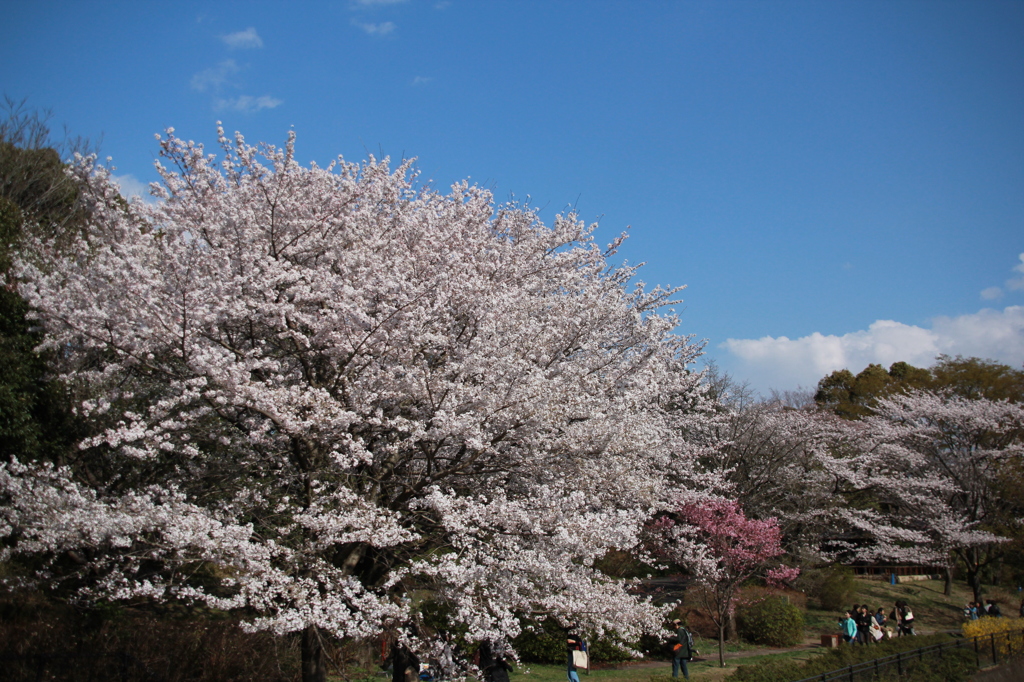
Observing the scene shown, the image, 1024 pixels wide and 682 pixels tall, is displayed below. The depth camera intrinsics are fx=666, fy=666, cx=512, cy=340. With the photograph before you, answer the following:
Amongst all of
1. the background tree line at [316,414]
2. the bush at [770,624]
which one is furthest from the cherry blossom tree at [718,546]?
the background tree line at [316,414]

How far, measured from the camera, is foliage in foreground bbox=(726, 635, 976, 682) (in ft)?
33.5

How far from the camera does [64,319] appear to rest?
7422mm

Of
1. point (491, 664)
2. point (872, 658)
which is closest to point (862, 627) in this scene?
point (872, 658)

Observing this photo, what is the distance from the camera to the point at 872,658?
474 inches

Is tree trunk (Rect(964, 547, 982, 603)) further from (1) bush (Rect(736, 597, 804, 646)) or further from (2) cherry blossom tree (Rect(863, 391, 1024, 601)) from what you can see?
(1) bush (Rect(736, 597, 804, 646))

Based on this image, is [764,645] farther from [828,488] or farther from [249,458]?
[249,458]

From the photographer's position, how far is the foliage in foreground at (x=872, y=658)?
10211 mm

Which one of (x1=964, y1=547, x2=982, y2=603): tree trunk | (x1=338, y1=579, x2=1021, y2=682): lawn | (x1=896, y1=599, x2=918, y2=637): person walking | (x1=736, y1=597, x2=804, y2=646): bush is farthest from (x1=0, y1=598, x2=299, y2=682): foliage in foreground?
(x1=964, y1=547, x2=982, y2=603): tree trunk

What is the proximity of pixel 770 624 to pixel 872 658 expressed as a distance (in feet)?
20.2

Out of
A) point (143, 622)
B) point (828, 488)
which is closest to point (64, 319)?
point (143, 622)

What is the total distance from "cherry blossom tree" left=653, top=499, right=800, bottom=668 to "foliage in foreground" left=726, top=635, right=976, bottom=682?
3.10 meters

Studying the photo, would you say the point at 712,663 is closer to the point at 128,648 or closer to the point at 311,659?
the point at 311,659

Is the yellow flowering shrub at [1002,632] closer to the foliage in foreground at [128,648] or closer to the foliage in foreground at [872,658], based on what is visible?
the foliage in foreground at [872,658]

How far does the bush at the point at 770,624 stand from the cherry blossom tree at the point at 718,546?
1.75 meters
